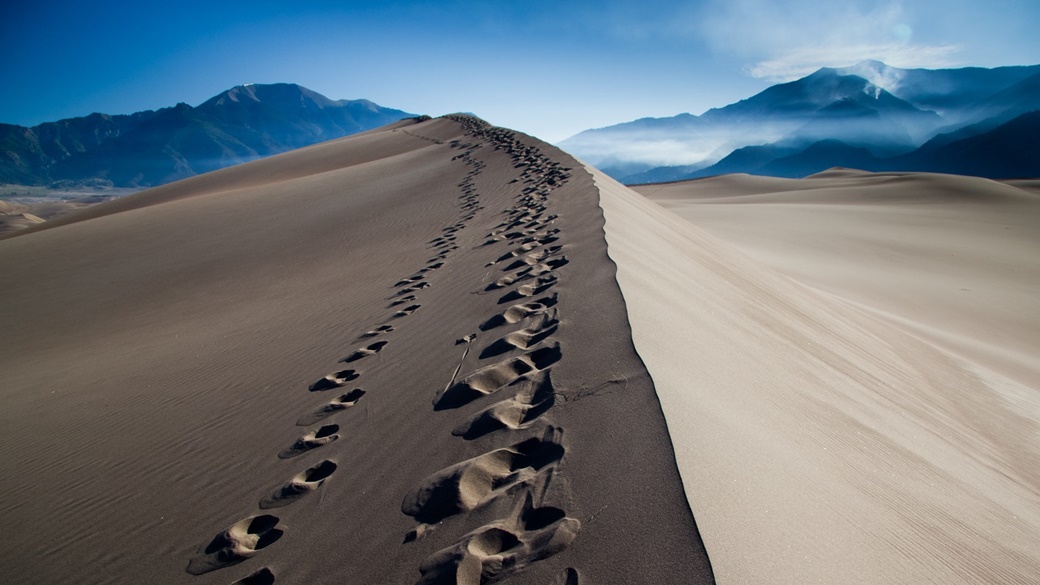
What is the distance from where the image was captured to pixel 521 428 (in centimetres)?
194

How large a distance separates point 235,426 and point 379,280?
9.99 ft

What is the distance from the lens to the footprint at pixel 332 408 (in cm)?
271

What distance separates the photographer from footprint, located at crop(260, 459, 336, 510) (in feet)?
6.68

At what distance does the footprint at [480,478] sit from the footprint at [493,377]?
0.53 m

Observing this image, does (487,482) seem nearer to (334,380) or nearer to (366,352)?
(334,380)

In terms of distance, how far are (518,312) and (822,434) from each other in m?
1.80

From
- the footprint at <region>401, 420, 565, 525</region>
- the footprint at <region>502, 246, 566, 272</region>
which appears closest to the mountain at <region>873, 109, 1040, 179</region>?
the footprint at <region>502, 246, 566, 272</region>

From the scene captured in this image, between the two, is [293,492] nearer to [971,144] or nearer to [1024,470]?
[1024,470]

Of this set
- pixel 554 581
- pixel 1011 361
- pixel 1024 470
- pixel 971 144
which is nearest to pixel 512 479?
pixel 554 581

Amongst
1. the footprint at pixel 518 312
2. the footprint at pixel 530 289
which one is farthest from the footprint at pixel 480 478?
the footprint at pixel 530 289

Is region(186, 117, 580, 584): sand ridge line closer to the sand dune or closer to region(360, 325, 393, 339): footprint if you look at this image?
the sand dune

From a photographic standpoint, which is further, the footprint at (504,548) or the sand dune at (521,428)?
the sand dune at (521,428)

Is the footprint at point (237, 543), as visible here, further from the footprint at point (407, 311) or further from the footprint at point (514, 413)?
the footprint at point (407, 311)

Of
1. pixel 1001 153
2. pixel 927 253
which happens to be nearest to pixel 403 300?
pixel 927 253
